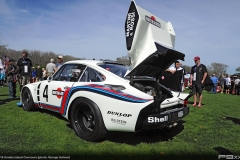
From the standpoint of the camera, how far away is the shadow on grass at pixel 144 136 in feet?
11.9

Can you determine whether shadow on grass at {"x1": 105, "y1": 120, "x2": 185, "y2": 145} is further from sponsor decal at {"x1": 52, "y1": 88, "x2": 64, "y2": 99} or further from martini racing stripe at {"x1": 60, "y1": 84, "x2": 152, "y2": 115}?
sponsor decal at {"x1": 52, "y1": 88, "x2": 64, "y2": 99}

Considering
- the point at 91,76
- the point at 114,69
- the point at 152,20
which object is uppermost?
the point at 152,20

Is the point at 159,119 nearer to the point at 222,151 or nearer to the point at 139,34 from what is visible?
the point at 222,151

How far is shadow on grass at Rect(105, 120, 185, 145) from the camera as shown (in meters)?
3.62

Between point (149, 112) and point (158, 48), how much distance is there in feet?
3.55

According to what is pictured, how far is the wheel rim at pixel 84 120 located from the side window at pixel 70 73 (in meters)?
0.71

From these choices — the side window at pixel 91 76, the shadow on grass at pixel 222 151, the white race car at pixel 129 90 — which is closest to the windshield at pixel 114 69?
the white race car at pixel 129 90

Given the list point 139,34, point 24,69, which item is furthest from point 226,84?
point 139,34

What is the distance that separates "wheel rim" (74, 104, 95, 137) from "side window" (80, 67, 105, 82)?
21.4 inches

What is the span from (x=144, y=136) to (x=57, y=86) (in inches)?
84.9

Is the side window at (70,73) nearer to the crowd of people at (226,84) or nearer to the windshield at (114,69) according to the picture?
the windshield at (114,69)

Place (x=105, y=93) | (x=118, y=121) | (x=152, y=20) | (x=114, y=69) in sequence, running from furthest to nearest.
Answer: (x=114, y=69) → (x=152, y=20) → (x=105, y=93) → (x=118, y=121)

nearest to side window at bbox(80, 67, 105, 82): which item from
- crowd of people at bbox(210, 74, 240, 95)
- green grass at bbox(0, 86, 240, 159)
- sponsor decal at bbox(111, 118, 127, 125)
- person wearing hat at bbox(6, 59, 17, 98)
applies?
sponsor decal at bbox(111, 118, 127, 125)

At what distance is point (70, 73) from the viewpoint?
14.3 ft
